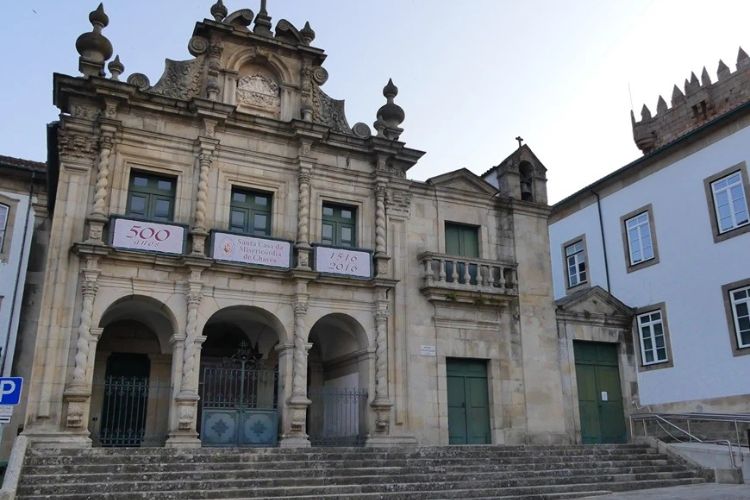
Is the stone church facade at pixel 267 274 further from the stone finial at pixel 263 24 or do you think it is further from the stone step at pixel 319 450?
the stone step at pixel 319 450

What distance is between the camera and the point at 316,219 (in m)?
17.4

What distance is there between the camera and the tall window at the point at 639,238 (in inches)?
886

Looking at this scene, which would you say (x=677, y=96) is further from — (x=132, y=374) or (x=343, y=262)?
(x=132, y=374)

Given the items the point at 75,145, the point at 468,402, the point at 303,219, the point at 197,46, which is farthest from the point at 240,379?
the point at 197,46

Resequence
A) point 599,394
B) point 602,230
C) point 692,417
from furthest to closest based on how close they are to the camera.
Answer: point 602,230 < point 599,394 < point 692,417

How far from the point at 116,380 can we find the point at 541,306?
1150cm

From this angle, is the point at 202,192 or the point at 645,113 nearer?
the point at 202,192

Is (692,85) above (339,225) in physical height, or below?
above

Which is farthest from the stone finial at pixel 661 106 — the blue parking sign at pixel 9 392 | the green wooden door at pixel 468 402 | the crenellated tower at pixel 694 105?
the blue parking sign at pixel 9 392

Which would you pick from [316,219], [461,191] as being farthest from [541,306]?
[316,219]

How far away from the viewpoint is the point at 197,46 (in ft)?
57.1

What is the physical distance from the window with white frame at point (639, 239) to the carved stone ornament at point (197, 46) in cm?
1498

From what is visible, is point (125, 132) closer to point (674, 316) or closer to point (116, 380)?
point (116, 380)

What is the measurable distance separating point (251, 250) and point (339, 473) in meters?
5.68
